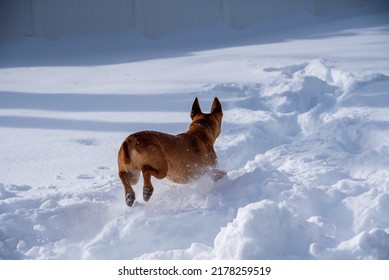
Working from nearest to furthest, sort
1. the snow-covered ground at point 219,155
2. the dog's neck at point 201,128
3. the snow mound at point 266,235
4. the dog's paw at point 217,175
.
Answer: the snow mound at point 266,235, the snow-covered ground at point 219,155, the dog's paw at point 217,175, the dog's neck at point 201,128

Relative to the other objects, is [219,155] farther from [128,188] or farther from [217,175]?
[128,188]

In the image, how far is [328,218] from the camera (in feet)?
11.8

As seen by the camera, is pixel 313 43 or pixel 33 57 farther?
pixel 33 57

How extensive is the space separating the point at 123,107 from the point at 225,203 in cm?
355

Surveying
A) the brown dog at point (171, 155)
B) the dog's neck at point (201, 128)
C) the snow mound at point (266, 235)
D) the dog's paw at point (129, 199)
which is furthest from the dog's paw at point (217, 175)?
the snow mound at point (266, 235)

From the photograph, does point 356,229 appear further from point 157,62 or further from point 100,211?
point 157,62

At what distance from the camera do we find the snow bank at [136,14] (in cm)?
1435

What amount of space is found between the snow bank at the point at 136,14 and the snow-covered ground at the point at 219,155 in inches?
140

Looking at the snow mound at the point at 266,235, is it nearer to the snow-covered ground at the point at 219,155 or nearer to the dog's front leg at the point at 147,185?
the snow-covered ground at the point at 219,155

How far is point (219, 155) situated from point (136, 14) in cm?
1031

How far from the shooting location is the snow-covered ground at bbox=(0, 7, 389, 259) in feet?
10.7

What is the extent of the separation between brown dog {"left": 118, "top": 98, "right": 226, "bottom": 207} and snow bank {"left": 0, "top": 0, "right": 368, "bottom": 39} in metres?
10.4
